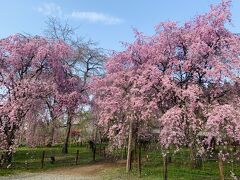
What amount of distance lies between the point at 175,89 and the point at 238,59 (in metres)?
4.24

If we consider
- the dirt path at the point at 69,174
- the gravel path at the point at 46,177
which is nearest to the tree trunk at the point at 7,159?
the dirt path at the point at 69,174

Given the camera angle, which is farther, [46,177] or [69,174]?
[69,174]

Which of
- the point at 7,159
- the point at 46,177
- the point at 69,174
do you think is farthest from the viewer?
the point at 7,159

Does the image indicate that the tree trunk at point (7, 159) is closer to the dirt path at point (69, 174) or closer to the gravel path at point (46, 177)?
the dirt path at point (69, 174)

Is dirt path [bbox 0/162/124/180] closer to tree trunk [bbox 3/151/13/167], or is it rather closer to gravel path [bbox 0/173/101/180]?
gravel path [bbox 0/173/101/180]

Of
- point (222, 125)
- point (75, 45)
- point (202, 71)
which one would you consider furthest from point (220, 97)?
point (75, 45)

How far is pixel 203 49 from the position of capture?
2092 centimetres

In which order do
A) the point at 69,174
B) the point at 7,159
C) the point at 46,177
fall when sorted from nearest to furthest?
the point at 46,177 < the point at 69,174 < the point at 7,159

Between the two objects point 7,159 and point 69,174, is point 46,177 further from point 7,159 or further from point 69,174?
point 7,159

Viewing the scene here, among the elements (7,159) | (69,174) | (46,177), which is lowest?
(46,177)

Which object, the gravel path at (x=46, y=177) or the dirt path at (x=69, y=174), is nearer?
the gravel path at (x=46, y=177)

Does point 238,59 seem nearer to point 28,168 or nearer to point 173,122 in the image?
A: point 173,122

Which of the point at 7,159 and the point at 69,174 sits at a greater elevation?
the point at 7,159

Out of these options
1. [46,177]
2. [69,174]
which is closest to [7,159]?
[69,174]
